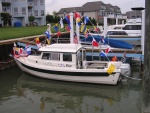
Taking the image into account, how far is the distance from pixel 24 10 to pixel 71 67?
132 feet

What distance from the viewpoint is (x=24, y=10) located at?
5062cm

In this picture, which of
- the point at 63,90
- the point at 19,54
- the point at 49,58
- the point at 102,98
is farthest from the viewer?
the point at 19,54

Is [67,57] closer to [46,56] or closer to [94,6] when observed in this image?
[46,56]

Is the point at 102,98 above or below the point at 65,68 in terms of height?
below

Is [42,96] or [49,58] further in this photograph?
[49,58]

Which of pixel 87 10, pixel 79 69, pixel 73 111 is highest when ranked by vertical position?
pixel 87 10

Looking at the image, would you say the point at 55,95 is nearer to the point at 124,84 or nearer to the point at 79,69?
the point at 79,69

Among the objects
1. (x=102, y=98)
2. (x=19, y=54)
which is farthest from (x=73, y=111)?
(x=19, y=54)

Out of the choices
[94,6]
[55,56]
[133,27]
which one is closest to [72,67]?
[55,56]

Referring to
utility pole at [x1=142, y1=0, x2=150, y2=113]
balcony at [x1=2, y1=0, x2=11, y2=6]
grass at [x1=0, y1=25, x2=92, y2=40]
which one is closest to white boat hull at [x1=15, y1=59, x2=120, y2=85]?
utility pole at [x1=142, y1=0, x2=150, y2=113]

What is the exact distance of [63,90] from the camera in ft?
42.0

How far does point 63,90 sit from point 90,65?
2.75 m

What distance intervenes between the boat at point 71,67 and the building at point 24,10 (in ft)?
109

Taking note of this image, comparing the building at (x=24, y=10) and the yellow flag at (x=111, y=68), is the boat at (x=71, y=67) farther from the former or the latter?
the building at (x=24, y=10)
